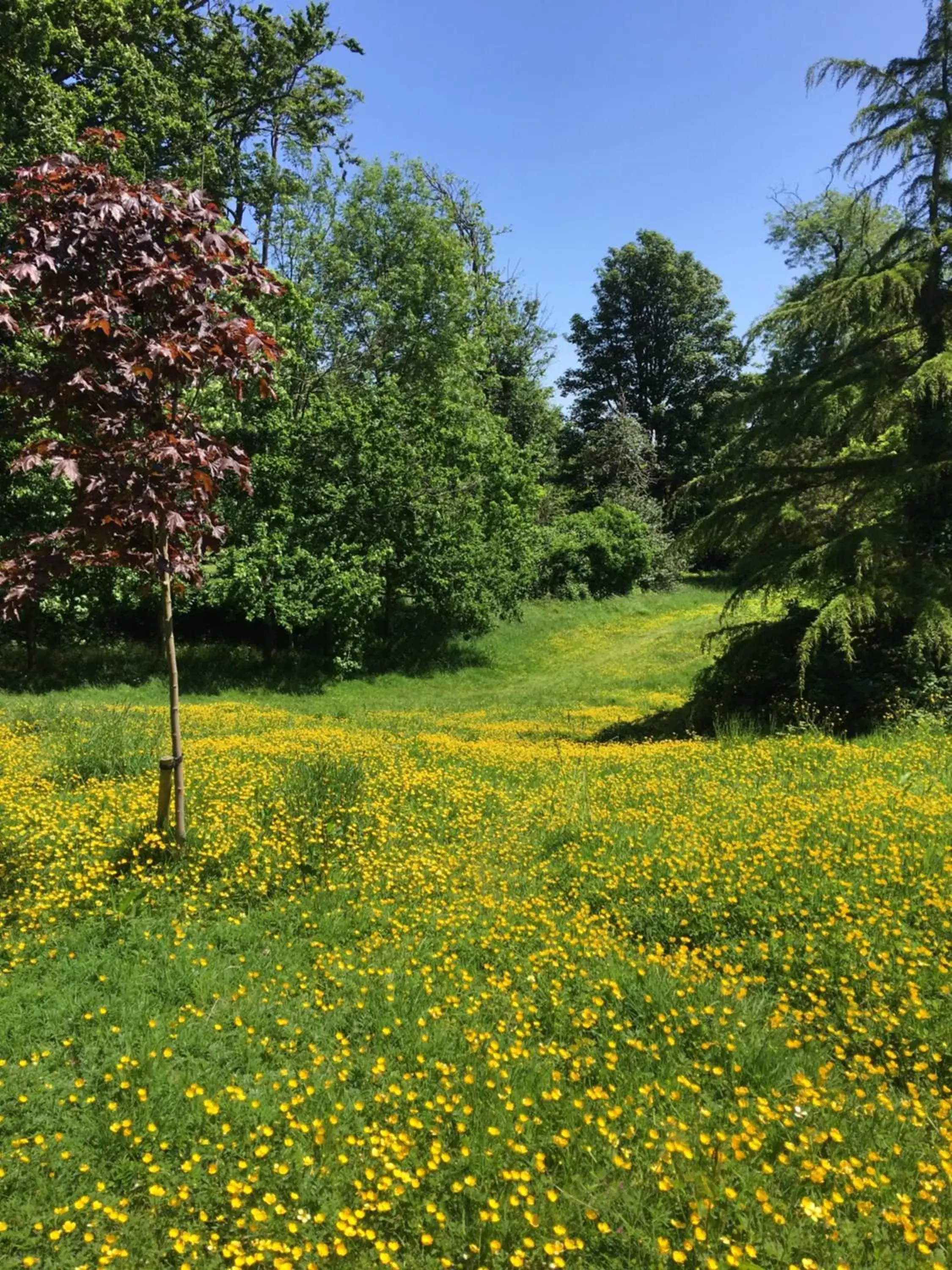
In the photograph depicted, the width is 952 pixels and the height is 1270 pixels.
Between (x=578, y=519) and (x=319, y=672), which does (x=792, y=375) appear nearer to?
(x=319, y=672)

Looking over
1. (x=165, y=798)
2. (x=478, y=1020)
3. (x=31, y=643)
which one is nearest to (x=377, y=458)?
(x=31, y=643)

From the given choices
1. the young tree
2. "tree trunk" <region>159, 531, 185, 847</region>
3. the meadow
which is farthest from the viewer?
"tree trunk" <region>159, 531, 185, 847</region>

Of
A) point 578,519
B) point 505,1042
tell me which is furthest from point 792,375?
point 578,519

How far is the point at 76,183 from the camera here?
191 inches

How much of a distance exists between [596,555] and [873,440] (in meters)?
19.6

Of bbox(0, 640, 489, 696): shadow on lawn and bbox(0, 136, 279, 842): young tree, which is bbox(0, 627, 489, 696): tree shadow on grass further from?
bbox(0, 136, 279, 842): young tree

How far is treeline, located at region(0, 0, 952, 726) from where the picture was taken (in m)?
10.7

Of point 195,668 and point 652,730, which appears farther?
point 195,668

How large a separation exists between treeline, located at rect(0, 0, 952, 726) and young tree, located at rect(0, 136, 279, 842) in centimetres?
60

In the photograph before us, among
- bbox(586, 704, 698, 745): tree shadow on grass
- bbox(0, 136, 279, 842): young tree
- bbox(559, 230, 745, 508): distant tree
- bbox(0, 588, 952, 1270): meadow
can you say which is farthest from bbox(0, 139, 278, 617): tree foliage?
bbox(559, 230, 745, 508): distant tree

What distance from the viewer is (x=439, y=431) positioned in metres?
23.0

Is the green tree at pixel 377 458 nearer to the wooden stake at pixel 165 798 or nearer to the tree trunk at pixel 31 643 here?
the tree trunk at pixel 31 643

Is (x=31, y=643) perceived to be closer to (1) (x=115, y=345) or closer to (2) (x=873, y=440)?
(1) (x=115, y=345)

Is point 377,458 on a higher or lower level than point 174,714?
higher
